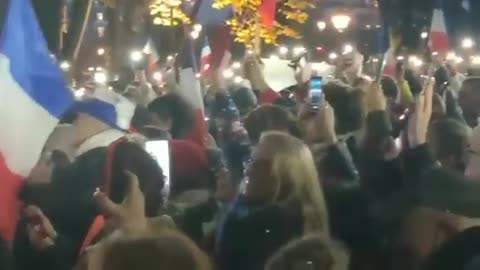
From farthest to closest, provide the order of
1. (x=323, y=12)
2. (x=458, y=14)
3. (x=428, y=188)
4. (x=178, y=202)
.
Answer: (x=323, y=12)
(x=458, y=14)
(x=178, y=202)
(x=428, y=188)

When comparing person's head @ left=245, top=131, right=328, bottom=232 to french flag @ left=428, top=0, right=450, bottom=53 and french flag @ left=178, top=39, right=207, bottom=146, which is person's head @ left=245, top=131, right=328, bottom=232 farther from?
french flag @ left=428, top=0, right=450, bottom=53

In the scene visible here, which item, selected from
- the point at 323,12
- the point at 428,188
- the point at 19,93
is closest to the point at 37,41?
the point at 19,93

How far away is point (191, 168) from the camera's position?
6.46 metres

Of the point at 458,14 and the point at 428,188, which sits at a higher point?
the point at 428,188

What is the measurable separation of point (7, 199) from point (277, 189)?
1.26 meters

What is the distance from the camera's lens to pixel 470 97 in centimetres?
745

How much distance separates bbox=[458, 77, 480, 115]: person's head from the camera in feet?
24.1

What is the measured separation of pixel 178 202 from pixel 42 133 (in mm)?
1263

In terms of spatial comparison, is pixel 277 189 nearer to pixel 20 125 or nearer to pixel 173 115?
pixel 20 125

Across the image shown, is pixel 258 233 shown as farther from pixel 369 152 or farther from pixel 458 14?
pixel 458 14

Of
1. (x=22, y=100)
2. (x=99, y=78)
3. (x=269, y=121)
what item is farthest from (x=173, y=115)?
(x=99, y=78)

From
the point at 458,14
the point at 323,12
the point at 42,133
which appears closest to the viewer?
the point at 42,133

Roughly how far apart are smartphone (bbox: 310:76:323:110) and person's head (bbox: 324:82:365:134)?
118 millimetres

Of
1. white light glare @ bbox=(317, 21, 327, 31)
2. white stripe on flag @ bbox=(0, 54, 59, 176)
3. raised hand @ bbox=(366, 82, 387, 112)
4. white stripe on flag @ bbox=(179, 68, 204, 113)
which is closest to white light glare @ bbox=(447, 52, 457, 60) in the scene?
white stripe on flag @ bbox=(179, 68, 204, 113)
